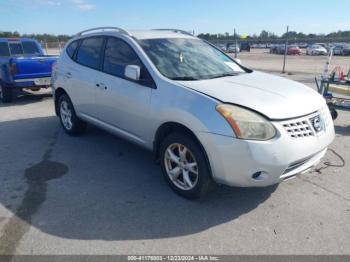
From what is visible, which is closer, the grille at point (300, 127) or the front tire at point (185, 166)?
the grille at point (300, 127)

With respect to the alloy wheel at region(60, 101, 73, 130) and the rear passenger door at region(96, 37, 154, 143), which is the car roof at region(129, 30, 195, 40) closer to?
the rear passenger door at region(96, 37, 154, 143)

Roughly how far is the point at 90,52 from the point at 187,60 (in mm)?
1809

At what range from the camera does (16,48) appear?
417 inches

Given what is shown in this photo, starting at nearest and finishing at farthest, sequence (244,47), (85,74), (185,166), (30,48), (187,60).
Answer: (185,166), (187,60), (85,74), (30,48), (244,47)

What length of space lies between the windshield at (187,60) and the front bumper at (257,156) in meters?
1.08

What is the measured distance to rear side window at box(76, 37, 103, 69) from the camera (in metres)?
5.09

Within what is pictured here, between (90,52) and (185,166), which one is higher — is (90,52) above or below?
above

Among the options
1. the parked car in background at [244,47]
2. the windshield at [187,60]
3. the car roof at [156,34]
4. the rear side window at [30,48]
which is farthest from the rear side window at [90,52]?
the parked car in background at [244,47]

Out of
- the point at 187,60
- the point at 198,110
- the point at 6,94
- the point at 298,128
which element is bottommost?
the point at 6,94

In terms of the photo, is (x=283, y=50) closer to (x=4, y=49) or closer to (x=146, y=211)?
(x=4, y=49)

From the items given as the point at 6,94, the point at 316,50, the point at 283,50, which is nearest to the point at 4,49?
the point at 6,94

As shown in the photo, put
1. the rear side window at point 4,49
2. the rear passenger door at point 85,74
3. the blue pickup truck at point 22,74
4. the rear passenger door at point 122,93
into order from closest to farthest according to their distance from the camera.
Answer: the rear passenger door at point 122,93 → the rear passenger door at point 85,74 → the blue pickup truck at point 22,74 → the rear side window at point 4,49

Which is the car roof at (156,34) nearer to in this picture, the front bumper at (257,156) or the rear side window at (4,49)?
the front bumper at (257,156)

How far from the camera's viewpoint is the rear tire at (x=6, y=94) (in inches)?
362
